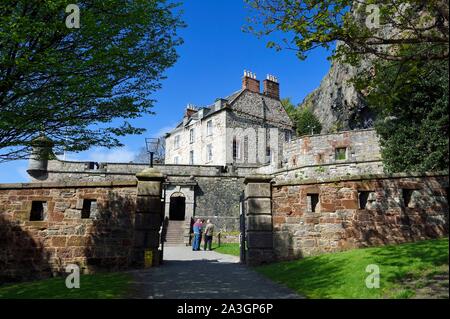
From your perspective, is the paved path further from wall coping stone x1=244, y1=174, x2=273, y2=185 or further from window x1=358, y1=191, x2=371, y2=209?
window x1=358, y1=191, x2=371, y2=209

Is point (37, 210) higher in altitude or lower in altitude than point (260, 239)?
higher

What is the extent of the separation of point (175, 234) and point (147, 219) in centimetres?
1580

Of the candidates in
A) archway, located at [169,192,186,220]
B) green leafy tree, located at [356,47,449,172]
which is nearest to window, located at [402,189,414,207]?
green leafy tree, located at [356,47,449,172]

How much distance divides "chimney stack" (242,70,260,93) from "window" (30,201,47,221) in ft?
102

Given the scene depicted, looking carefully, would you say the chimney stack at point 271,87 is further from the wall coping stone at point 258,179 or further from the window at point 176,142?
the wall coping stone at point 258,179

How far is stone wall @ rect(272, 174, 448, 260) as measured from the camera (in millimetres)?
10375

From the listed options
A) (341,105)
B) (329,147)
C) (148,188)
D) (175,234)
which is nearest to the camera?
(148,188)

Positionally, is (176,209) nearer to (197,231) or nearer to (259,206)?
(197,231)

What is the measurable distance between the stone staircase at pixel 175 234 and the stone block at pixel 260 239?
14471mm

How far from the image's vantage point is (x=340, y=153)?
27812mm

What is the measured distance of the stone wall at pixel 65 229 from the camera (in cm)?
1038


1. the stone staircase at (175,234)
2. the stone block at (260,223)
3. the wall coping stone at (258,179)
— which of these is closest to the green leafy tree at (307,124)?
the stone staircase at (175,234)


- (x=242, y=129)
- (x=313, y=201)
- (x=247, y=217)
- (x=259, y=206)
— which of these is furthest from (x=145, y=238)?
(x=242, y=129)
